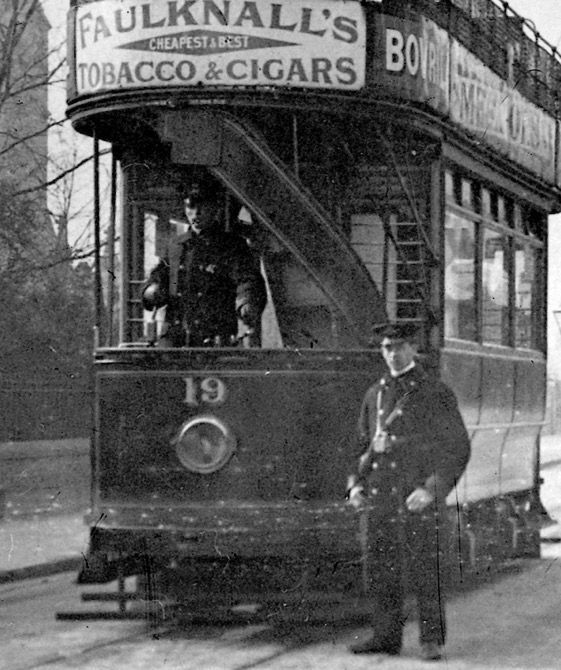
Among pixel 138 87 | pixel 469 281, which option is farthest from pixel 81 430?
pixel 138 87

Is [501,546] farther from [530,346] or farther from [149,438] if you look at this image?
[149,438]

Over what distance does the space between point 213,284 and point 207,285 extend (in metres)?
0.04

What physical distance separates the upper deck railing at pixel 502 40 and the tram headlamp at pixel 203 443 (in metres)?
2.49

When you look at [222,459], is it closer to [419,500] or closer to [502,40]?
[419,500]

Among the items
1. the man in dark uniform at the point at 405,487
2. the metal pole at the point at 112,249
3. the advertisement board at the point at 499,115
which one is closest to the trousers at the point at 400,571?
the man in dark uniform at the point at 405,487

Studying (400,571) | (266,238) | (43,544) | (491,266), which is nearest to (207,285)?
(266,238)

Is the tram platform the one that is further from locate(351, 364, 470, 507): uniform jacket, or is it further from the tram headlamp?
locate(351, 364, 470, 507): uniform jacket

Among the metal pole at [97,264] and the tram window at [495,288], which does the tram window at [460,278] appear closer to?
the tram window at [495,288]

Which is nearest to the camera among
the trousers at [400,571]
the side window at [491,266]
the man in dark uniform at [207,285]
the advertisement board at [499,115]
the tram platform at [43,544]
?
the trousers at [400,571]

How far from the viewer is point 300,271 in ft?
30.0

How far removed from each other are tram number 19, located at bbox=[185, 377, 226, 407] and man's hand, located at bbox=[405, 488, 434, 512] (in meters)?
1.21

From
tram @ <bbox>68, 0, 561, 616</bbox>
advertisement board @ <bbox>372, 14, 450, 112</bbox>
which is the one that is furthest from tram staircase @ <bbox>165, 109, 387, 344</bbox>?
advertisement board @ <bbox>372, 14, 450, 112</bbox>

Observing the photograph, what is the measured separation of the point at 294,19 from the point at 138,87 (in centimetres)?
94

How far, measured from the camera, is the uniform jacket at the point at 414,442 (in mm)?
7992
